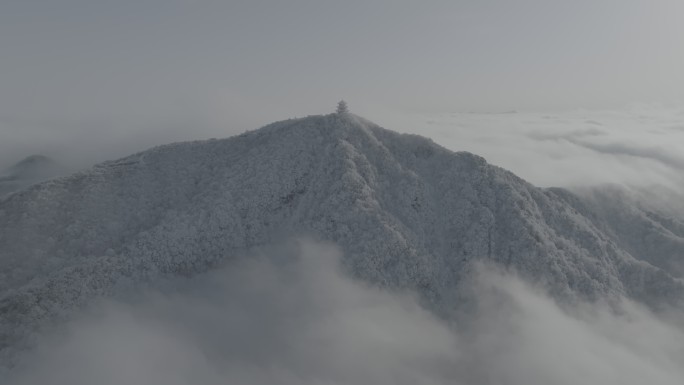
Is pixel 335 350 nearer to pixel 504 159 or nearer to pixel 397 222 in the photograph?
pixel 397 222

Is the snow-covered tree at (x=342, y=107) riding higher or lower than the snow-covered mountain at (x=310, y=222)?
higher

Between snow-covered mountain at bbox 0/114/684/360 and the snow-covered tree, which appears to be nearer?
snow-covered mountain at bbox 0/114/684/360

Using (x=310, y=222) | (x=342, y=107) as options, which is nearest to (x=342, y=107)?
(x=342, y=107)

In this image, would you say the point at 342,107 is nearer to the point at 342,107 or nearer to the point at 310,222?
the point at 342,107

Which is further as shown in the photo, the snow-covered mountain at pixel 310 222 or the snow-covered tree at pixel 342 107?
the snow-covered tree at pixel 342 107

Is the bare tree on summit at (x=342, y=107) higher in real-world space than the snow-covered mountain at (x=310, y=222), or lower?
higher

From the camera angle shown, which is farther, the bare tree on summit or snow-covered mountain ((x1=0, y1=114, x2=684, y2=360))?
the bare tree on summit

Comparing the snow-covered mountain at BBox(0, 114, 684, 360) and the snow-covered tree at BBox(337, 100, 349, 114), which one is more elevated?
the snow-covered tree at BBox(337, 100, 349, 114)

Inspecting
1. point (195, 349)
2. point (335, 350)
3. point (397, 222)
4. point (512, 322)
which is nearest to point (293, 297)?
point (335, 350)
